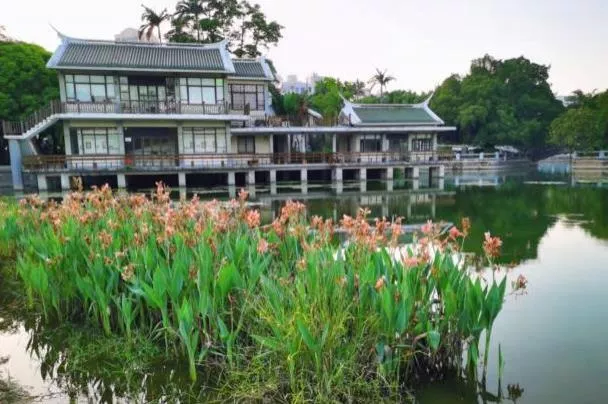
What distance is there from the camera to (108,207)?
5.91 m

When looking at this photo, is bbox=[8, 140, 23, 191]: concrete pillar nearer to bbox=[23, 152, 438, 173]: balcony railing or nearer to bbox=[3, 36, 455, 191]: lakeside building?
bbox=[3, 36, 455, 191]: lakeside building

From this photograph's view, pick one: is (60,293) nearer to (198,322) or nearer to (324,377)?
(198,322)

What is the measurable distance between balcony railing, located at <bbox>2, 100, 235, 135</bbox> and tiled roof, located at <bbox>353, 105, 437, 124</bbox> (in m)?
9.46

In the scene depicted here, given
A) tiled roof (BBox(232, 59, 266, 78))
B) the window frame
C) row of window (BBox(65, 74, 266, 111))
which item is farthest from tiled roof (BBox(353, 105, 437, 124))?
row of window (BBox(65, 74, 266, 111))

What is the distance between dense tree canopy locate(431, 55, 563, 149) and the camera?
44844mm

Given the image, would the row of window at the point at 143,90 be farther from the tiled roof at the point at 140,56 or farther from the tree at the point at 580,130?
the tree at the point at 580,130

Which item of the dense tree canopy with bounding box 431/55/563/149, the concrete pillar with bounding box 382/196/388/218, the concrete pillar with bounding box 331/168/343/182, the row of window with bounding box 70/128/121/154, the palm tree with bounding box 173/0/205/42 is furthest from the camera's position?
the dense tree canopy with bounding box 431/55/563/149

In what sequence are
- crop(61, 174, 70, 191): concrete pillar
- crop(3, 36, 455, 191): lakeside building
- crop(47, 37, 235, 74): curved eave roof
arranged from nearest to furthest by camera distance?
crop(61, 174, 70, 191): concrete pillar, crop(3, 36, 455, 191): lakeside building, crop(47, 37, 235, 74): curved eave roof

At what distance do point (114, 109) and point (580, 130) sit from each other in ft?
120

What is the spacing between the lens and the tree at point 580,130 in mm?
39500

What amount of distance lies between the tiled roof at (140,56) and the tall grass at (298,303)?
21.2 meters

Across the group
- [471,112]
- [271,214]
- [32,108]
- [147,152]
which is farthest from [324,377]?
[471,112]

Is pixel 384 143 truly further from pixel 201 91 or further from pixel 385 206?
pixel 385 206

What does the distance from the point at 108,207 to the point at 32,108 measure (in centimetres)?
2488
